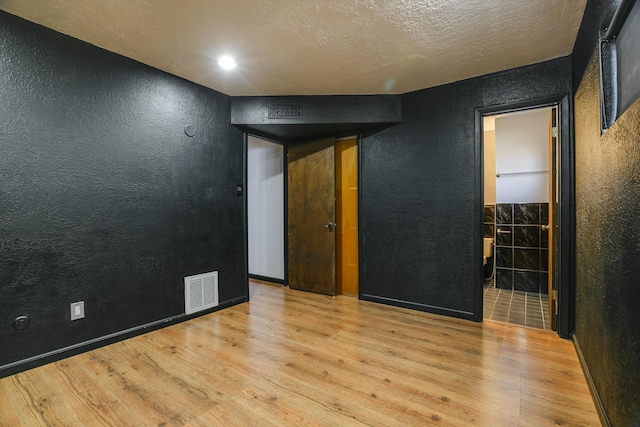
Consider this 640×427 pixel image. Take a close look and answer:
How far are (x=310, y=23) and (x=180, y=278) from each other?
2620 mm

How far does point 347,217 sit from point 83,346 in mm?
3052

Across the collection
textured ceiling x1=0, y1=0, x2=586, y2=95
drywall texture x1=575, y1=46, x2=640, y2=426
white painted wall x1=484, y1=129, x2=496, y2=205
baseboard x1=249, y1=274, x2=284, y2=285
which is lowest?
A: baseboard x1=249, y1=274, x2=284, y2=285

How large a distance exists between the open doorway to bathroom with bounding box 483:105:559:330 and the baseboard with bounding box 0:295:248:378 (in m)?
3.75

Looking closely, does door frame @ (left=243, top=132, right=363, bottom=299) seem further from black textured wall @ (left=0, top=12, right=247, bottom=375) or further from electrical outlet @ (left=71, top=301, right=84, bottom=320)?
electrical outlet @ (left=71, top=301, right=84, bottom=320)

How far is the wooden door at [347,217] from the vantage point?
13.5 ft

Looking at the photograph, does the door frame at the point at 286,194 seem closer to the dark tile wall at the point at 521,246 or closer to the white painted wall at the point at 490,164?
the white painted wall at the point at 490,164

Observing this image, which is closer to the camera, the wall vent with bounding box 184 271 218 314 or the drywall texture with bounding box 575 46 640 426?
the drywall texture with bounding box 575 46 640 426

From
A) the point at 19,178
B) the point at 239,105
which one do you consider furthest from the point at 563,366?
the point at 19,178

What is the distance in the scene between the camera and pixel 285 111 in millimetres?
3658

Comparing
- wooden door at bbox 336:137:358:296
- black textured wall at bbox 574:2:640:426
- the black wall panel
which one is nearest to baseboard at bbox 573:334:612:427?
black textured wall at bbox 574:2:640:426

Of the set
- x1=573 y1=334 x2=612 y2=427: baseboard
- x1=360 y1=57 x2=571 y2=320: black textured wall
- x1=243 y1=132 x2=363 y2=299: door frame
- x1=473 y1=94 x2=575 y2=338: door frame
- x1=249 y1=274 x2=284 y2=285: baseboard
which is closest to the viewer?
x1=573 y1=334 x2=612 y2=427: baseboard

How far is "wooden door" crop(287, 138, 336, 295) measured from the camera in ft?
13.6

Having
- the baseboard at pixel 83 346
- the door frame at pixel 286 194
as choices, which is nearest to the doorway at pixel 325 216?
the door frame at pixel 286 194

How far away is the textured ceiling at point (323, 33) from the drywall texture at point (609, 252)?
1.94 feet
